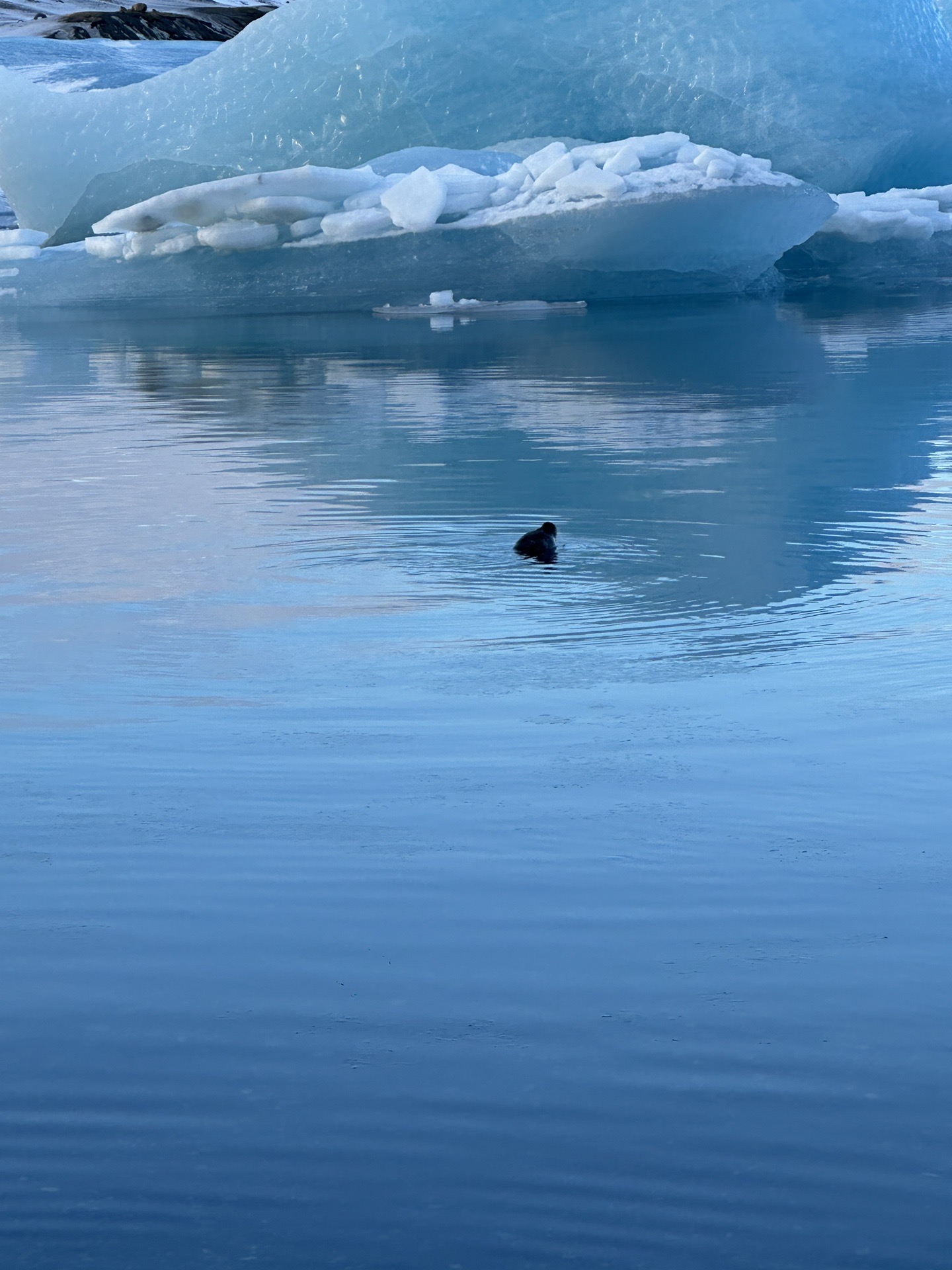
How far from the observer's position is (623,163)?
53.5ft

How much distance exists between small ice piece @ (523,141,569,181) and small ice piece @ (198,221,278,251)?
2.79 meters

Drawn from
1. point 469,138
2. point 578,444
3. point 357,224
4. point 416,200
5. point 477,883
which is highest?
point 469,138

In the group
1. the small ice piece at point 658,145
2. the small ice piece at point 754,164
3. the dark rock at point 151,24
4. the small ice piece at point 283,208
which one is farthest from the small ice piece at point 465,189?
the dark rock at point 151,24

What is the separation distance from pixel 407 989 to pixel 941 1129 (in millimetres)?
798

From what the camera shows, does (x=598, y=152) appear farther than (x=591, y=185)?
Yes

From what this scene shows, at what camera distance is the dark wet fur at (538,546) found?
5559 mm

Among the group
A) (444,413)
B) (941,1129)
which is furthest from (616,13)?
(941,1129)

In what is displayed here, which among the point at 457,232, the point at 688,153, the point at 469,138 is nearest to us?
the point at 688,153

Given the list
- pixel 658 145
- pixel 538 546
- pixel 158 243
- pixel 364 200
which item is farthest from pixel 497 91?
pixel 538 546

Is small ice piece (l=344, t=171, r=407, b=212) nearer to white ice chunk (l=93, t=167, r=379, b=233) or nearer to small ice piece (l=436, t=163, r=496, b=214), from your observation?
white ice chunk (l=93, t=167, r=379, b=233)

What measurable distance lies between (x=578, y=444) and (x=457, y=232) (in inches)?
376

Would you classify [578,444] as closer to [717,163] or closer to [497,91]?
[717,163]

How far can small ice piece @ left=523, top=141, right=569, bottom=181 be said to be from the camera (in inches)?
671

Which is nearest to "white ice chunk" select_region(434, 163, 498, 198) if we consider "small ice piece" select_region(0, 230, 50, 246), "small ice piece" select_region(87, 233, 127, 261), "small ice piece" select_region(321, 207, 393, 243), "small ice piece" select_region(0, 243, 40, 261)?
"small ice piece" select_region(321, 207, 393, 243)
